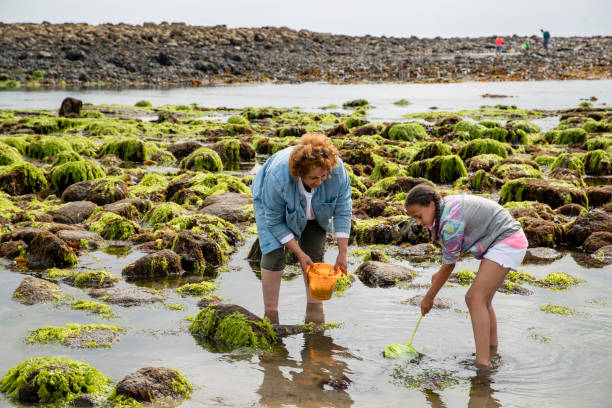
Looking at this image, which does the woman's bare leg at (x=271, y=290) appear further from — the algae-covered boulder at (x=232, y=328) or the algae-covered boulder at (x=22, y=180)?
the algae-covered boulder at (x=22, y=180)

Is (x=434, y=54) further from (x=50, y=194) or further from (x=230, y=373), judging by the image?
(x=230, y=373)

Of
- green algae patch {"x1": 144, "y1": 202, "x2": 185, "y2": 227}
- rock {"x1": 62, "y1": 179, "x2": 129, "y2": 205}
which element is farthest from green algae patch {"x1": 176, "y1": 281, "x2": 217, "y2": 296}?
rock {"x1": 62, "y1": 179, "x2": 129, "y2": 205}

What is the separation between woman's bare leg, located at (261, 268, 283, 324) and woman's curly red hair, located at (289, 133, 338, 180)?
1327 mm

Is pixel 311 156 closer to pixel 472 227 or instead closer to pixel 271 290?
pixel 472 227

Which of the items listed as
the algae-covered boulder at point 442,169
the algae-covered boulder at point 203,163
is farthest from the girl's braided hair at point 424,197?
the algae-covered boulder at point 203,163

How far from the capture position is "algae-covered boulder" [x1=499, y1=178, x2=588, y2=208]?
38.0 feet

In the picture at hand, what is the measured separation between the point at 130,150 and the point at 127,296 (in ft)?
36.8

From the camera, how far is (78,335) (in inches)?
235

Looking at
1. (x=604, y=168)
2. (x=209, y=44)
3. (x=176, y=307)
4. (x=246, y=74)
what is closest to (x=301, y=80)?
(x=246, y=74)

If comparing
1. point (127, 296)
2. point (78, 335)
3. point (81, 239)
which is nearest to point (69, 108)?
point (81, 239)

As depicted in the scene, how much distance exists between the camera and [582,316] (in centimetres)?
680

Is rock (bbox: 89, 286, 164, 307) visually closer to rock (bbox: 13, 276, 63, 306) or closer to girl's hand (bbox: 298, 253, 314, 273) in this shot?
rock (bbox: 13, 276, 63, 306)

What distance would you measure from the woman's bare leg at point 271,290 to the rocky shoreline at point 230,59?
43612 millimetres

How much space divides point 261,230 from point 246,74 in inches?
2064
